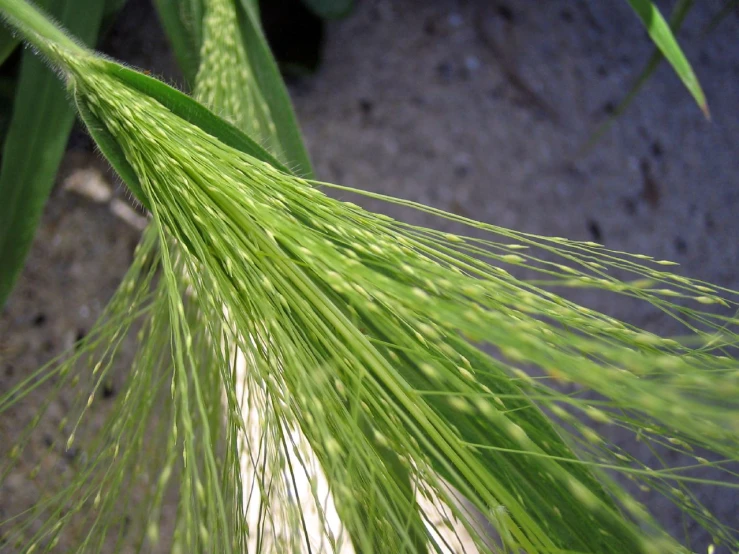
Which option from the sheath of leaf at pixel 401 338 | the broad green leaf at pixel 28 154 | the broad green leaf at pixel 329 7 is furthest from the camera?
the broad green leaf at pixel 329 7

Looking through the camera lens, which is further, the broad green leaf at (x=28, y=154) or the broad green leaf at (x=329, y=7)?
the broad green leaf at (x=329, y=7)

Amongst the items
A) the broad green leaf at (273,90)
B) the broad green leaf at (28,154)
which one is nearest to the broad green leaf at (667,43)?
the broad green leaf at (273,90)

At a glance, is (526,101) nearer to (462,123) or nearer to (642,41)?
(462,123)

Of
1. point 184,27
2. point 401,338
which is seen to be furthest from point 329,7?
point 401,338

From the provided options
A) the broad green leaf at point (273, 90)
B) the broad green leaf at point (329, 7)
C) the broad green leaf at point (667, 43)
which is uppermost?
the broad green leaf at point (667, 43)

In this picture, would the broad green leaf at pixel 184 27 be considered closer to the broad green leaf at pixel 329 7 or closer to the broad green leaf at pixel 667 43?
the broad green leaf at pixel 329 7

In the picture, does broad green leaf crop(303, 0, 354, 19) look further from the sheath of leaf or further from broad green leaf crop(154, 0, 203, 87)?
the sheath of leaf
